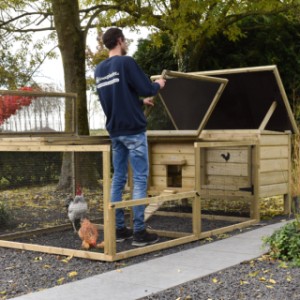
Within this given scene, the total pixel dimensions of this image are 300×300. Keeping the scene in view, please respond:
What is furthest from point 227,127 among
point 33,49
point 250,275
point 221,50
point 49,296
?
point 33,49

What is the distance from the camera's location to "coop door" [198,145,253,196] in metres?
6.73

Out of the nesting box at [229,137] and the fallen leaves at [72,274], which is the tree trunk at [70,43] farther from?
the fallen leaves at [72,274]

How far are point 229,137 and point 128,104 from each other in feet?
7.59

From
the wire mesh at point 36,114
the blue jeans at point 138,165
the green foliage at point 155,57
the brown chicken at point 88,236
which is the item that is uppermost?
the green foliage at point 155,57

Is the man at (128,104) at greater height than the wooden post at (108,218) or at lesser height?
greater

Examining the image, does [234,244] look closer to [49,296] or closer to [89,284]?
[89,284]

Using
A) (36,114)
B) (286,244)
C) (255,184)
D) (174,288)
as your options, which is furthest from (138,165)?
(255,184)

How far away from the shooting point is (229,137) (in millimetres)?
7066

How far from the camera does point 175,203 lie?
7801mm

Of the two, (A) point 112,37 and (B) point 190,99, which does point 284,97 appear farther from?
(A) point 112,37

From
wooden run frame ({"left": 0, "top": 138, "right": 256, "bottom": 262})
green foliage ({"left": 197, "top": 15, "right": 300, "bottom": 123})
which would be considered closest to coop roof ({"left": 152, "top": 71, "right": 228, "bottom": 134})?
wooden run frame ({"left": 0, "top": 138, "right": 256, "bottom": 262})

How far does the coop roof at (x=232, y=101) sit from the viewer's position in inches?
273

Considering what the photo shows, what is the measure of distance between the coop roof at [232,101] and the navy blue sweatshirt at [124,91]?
71.1 inches

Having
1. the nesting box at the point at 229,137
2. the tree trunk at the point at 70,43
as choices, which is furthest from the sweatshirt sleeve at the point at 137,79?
the tree trunk at the point at 70,43
